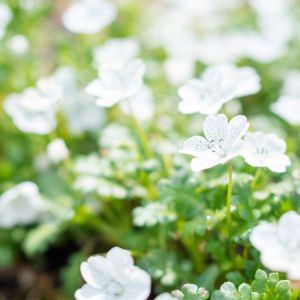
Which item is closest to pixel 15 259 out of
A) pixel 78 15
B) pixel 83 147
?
pixel 83 147

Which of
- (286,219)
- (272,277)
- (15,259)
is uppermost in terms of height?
(286,219)

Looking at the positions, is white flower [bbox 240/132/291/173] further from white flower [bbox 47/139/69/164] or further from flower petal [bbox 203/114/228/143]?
white flower [bbox 47/139/69/164]

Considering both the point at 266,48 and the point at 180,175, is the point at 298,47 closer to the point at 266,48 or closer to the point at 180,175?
the point at 266,48

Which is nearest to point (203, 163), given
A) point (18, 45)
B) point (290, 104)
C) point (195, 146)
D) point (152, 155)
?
point (195, 146)

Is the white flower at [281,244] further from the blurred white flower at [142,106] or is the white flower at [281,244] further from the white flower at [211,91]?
the blurred white flower at [142,106]

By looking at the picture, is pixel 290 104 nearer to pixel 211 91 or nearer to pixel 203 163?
pixel 211 91

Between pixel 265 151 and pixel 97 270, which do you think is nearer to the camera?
pixel 97 270

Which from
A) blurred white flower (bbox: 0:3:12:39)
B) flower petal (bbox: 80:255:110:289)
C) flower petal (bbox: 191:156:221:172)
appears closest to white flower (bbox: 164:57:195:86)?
blurred white flower (bbox: 0:3:12:39)
